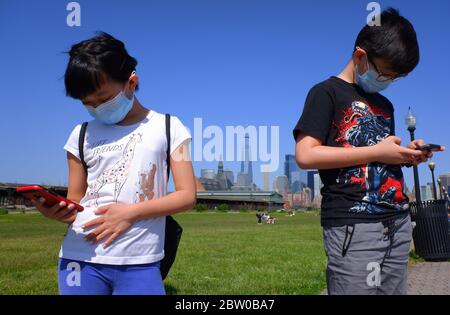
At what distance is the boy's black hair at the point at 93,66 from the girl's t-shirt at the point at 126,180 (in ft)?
0.92

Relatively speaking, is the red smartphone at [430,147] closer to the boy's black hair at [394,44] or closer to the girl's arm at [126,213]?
the boy's black hair at [394,44]

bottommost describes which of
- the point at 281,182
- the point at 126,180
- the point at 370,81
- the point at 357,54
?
the point at 281,182

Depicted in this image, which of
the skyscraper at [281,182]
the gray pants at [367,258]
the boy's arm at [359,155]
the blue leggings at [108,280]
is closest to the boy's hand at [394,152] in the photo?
the boy's arm at [359,155]

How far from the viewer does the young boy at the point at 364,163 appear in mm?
2145

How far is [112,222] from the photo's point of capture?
2174 mm

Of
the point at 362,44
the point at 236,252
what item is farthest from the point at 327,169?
the point at 236,252

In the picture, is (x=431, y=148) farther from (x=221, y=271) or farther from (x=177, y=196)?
(x=221, y=271)

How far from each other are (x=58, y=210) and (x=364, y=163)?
150 cm

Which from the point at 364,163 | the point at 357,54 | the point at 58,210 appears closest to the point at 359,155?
the point at 364,163

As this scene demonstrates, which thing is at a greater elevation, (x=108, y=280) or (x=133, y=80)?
(x=133, y=80)

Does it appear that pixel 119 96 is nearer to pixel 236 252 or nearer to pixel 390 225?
pixel 390 225

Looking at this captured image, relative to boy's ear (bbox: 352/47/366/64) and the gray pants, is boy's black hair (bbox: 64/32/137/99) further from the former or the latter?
the gray pants

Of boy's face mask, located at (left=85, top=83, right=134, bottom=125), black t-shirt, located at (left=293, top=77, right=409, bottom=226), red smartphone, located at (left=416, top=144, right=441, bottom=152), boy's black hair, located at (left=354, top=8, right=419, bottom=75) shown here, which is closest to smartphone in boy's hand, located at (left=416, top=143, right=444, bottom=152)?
red smartphone, located at (left=416, top=144, right=441, bottom=152)
